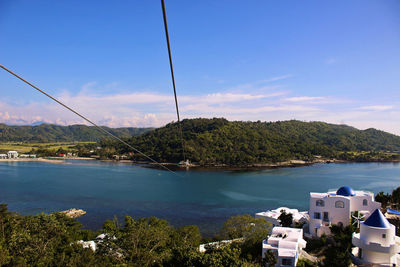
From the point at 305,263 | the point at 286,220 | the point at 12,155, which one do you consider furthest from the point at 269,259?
the point at 12,155

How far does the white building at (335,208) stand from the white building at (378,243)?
2291mm

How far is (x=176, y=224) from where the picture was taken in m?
15.6

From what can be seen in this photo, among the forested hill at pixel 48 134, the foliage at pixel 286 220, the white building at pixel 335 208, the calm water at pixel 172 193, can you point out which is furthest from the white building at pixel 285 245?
Result: the forested hill at pixel 48 134

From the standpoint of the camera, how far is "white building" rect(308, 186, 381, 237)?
10.5 meters

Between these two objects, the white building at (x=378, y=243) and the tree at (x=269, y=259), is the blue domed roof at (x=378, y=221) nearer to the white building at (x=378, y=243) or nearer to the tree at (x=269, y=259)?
the white building at (x=378, y=243)

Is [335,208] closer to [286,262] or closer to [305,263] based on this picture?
[305,263]

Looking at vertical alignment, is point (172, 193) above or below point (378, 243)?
below

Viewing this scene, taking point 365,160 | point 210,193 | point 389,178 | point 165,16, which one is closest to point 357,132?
point 365,160

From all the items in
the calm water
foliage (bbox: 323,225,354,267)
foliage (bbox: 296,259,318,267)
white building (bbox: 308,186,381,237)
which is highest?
white building (bbox: 308,186,381,237)

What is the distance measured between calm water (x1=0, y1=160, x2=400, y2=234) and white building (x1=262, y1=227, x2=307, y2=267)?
226 inches

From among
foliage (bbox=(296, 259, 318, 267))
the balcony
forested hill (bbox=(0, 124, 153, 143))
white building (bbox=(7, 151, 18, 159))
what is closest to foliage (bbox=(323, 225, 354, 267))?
foliage (bbox=(296, 259, 318, 267))

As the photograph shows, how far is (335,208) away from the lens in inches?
419

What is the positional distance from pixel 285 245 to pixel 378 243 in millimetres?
2540

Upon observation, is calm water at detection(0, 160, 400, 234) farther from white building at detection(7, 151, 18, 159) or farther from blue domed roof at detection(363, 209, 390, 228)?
white building at detection(7, 151, 18, 159)
